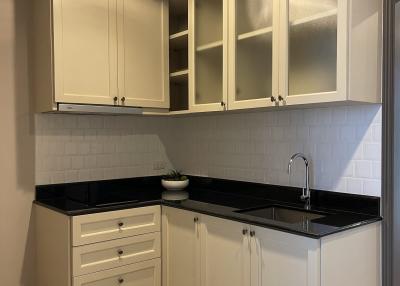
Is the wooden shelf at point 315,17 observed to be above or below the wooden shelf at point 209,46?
above

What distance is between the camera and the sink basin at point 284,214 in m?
2.34

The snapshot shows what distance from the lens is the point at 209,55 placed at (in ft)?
8.80

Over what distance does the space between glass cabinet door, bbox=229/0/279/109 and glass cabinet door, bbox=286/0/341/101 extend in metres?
0.09

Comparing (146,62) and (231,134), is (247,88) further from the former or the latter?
(146,62)

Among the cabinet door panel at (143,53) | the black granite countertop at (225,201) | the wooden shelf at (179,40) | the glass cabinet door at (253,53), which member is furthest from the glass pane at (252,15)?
the black granite countertop at (225,201)

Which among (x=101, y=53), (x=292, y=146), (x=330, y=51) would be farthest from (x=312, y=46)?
(x=101, y=53)

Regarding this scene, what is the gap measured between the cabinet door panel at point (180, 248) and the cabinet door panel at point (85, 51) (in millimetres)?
875

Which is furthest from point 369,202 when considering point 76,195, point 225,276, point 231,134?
point 76,195

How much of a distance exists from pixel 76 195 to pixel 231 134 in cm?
118

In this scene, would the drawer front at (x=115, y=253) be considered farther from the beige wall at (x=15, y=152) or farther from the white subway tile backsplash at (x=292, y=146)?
the white subway tile backsplash at (x=292, y=146)

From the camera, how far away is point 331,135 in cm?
234

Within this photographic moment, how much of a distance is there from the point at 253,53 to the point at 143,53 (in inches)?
33.4

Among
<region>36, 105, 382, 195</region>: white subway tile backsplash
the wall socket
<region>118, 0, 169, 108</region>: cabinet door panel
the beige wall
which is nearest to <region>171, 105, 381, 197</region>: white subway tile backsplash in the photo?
<region>36, 105, 382, 195</region>: white subway tile backsplash

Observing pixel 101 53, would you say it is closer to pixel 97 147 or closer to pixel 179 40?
pixel 179 40
